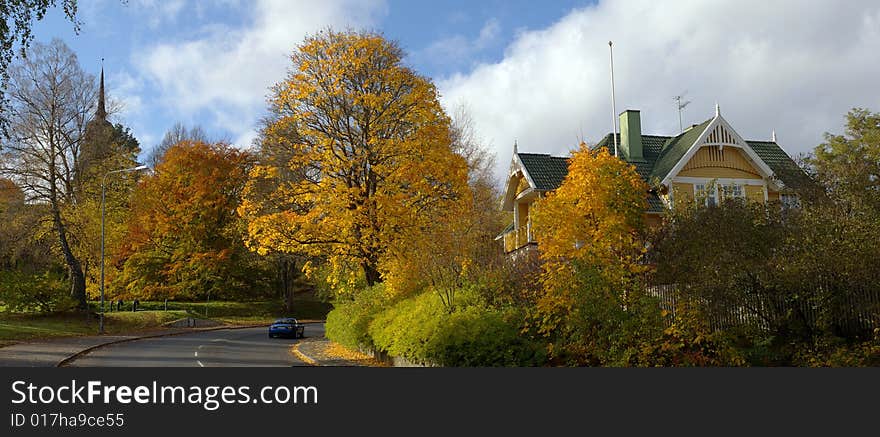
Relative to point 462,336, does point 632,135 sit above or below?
above

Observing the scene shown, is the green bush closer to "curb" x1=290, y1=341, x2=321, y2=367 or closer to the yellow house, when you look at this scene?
"curb" x1=290, y1=341, x2=321, y2=367

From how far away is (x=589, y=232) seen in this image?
661 inches

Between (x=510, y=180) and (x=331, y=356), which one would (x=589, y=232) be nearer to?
(x=331, y=356)

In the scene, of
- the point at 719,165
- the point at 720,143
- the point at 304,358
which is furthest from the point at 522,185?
the point at 304,358

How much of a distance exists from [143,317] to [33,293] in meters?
8.07

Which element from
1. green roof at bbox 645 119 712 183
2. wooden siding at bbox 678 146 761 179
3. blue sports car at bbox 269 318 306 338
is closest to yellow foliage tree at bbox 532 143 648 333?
green roof at bbox 645 119 712 183

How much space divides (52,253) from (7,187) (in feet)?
21.8

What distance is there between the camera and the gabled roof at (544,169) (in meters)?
29.2

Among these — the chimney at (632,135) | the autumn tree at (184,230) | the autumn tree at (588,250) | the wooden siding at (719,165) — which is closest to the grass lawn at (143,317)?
the autumn tree at (184,230)

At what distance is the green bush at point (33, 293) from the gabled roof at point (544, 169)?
26079 millimetres

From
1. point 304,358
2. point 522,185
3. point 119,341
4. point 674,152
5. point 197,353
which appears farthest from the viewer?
point 119,341

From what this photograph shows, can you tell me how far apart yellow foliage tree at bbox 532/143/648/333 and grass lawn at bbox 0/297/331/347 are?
23.4 m

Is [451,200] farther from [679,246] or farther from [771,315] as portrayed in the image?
[771,315]

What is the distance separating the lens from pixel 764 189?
29656 mm
